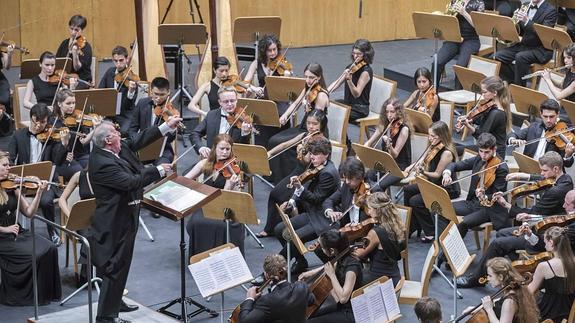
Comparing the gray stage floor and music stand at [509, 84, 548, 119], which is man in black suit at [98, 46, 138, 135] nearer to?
the gray stage floor

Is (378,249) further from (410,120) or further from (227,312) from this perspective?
(410,120)

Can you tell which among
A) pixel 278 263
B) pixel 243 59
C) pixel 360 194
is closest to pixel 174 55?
pixel 243 59

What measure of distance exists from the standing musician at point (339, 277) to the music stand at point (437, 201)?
1.10 metres

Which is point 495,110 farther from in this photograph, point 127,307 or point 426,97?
point 127,307

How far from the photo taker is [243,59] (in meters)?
12.9

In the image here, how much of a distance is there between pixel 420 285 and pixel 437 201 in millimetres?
784

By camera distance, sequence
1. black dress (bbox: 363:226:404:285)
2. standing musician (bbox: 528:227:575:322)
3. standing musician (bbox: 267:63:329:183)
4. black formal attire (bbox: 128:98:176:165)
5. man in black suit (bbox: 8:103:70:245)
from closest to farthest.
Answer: standing musician (bbox: 528:227:575:322) < black dress (bbox: 363:226:404:285) < man in black suit (bbox: 8:103:70:245) < black formal attire (bbox: 128:98:176:165) < standing musician (bbox: 267:63:329:183)

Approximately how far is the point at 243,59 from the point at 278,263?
19.1 feet

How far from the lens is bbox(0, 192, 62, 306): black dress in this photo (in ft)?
28.4

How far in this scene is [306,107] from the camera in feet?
35.5

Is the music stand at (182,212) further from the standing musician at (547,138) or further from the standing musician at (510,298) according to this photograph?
the standing musician at (547,138)

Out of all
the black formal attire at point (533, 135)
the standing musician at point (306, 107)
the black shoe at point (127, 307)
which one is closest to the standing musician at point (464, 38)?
the standing musician at point (306, 107)

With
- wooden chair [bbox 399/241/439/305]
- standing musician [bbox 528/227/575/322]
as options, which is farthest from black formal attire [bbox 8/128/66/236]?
standing musician [bbox 528/227/575/322]

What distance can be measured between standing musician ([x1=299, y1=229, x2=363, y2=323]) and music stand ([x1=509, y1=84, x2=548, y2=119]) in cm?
343
